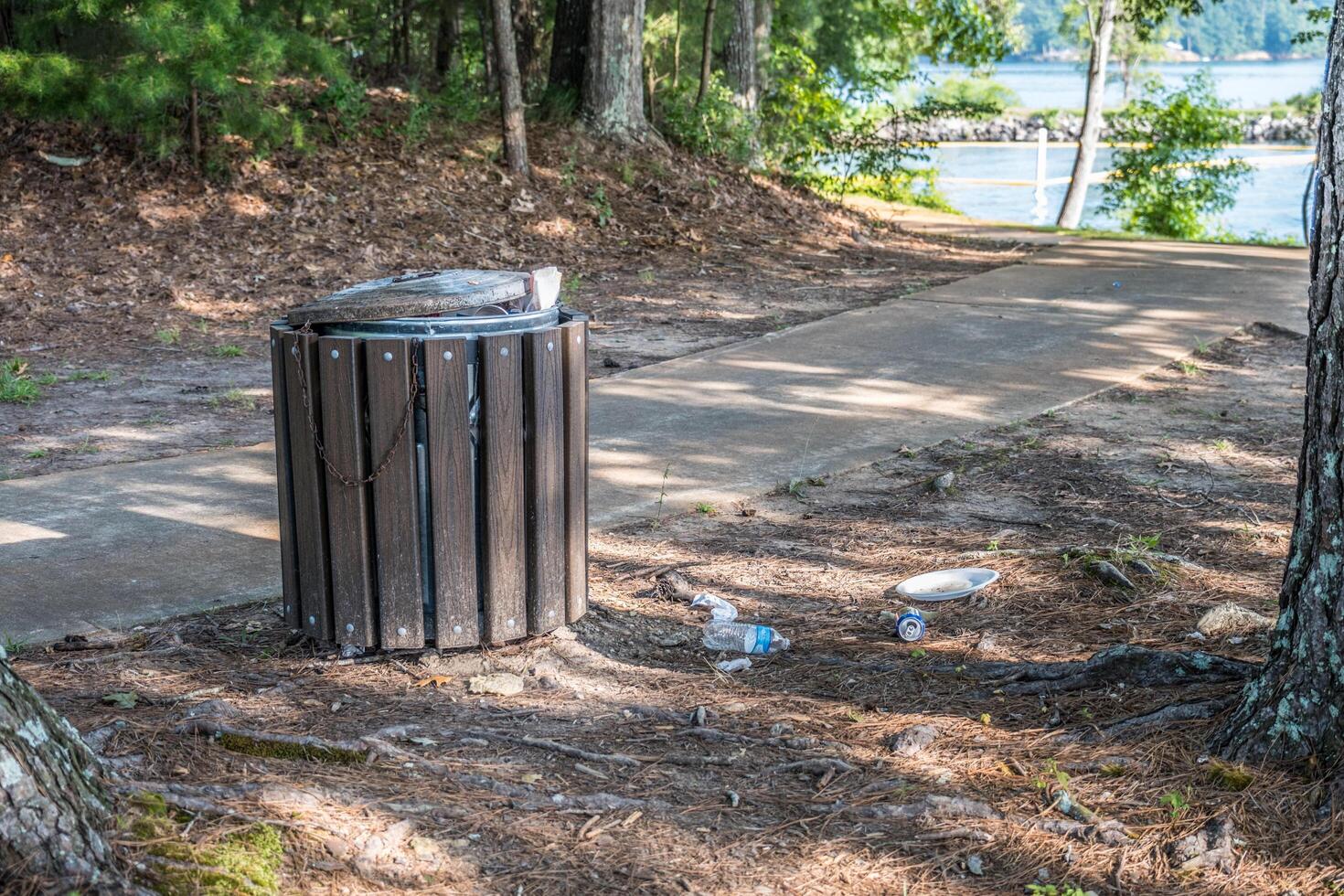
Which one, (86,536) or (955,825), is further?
(86,536)

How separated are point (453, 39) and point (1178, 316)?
1047cm

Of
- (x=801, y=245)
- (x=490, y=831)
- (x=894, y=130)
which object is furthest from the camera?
(x=894, y=130)

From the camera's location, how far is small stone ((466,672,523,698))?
3719 millimetres

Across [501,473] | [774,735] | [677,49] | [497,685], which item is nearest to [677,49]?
[677,49]

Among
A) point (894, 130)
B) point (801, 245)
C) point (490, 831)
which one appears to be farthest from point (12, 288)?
point (894, 130)

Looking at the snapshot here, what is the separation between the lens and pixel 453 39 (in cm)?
1673

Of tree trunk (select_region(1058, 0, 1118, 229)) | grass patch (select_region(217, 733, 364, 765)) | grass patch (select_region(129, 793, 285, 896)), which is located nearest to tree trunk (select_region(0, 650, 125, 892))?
grass patch (select_region(129, 793, 285, 896))

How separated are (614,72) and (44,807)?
498 inches

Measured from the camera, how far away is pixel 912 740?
133 inches

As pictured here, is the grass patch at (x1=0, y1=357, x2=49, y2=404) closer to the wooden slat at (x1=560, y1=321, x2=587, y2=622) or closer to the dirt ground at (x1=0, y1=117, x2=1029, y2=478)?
the dirt ground at (x1=0, y1=117, x2=1029, y2=478)

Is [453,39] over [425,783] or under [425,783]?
over

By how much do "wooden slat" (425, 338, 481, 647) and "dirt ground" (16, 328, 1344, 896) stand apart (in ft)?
0.65

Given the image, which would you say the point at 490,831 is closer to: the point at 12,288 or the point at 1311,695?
the point at 1311,695

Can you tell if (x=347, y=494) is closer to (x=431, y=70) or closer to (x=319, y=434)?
(x=319, y=434)
